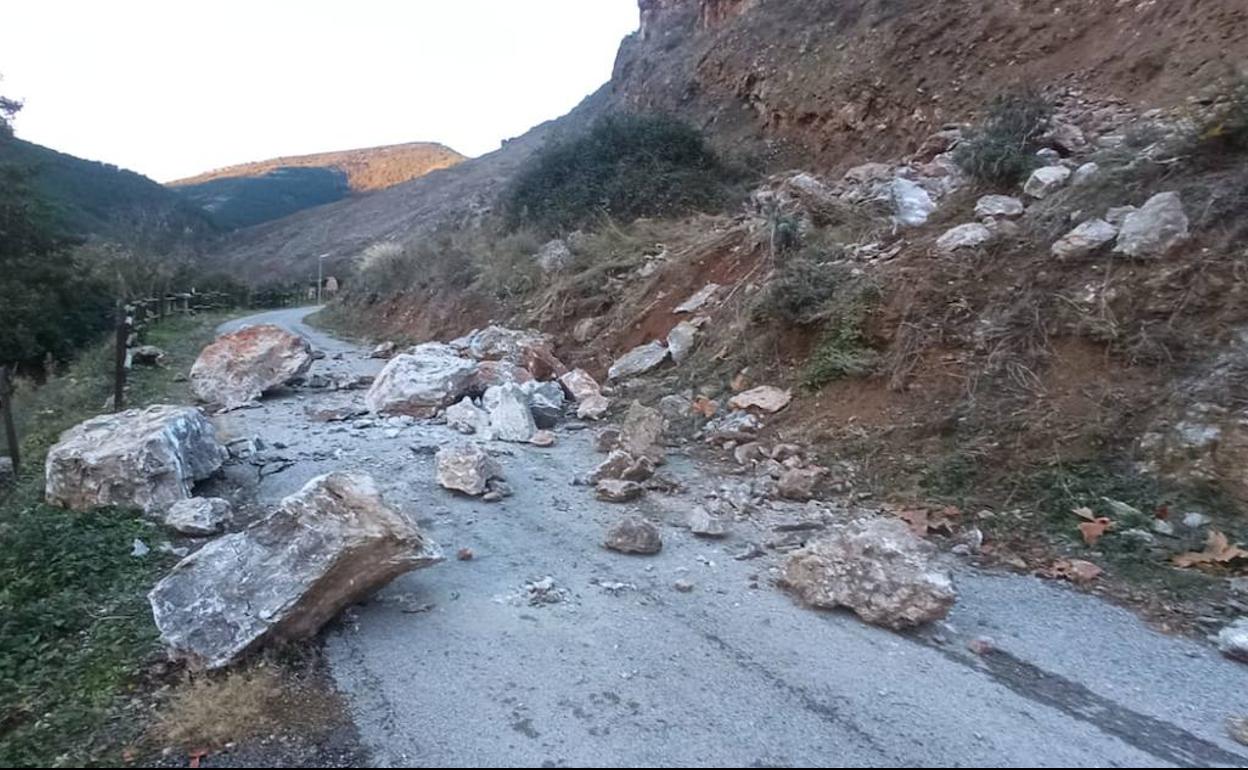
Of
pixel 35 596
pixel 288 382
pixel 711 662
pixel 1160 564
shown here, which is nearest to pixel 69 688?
pixel 35 596

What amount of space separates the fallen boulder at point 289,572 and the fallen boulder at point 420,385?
13.7 ft

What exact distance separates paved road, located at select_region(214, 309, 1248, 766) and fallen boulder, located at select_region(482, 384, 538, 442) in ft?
8.12

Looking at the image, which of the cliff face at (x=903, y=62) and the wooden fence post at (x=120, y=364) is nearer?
the wooden fence post at (x=120, y=364)

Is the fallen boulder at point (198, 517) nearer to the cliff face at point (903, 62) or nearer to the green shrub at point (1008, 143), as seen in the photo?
the green shrub at point (1008, 143)

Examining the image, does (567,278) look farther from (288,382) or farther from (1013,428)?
Result: (1013,428)

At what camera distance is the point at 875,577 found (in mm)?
3707

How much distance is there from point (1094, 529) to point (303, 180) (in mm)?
84652

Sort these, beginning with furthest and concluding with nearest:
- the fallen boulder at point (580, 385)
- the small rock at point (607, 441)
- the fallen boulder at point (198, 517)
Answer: the fallen boulder at point (580, 385)
the small rock at point (607, 441)
the fallen boulder at point (198, 517)

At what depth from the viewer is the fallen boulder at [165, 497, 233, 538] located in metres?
4.70

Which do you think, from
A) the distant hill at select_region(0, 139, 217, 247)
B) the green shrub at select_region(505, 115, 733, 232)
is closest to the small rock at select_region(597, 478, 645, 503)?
the green shrub at select_region(505, 115, 733, 232)

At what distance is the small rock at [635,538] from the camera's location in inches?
177

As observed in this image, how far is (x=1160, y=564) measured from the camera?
4.06m

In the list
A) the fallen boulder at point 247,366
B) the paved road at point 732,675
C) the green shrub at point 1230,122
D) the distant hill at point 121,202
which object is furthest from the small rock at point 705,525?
the distant hill at point 121,202

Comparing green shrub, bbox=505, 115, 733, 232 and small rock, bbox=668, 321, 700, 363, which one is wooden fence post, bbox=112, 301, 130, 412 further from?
green shrub, bbox=505, 115, 733, 232
